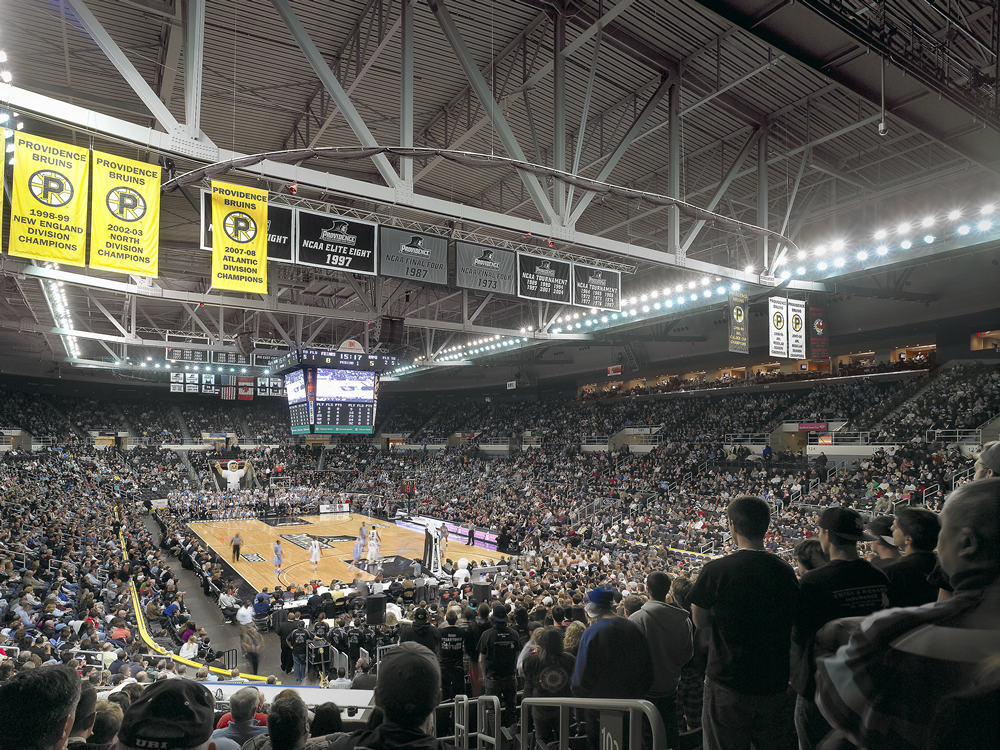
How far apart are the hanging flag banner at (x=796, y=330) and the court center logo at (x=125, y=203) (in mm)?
13177

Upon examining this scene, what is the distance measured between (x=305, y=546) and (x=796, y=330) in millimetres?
21115

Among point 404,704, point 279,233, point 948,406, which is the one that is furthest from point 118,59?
point 948,406

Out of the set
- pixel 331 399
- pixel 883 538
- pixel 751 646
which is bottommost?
pixel 751 646

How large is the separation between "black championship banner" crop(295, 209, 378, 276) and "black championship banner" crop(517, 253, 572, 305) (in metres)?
3.13

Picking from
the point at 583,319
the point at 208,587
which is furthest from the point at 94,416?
the point at 583,319

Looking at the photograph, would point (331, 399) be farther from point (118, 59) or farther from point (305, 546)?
point (118, 59)

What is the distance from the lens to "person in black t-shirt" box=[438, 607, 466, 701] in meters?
6.23

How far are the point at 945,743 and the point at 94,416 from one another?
5185 cm

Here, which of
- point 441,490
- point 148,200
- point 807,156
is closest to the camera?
point 148,200

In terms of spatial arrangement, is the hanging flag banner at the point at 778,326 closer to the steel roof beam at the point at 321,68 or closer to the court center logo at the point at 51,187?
the steel roof beam at the point at 321,68

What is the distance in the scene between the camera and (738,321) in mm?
14258

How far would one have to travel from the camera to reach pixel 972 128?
394 inches

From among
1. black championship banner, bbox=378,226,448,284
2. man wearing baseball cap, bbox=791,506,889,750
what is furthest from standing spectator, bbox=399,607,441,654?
black championship banner, bbox=378,226,448,284

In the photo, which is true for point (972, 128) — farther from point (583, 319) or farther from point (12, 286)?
point (12, 286)
